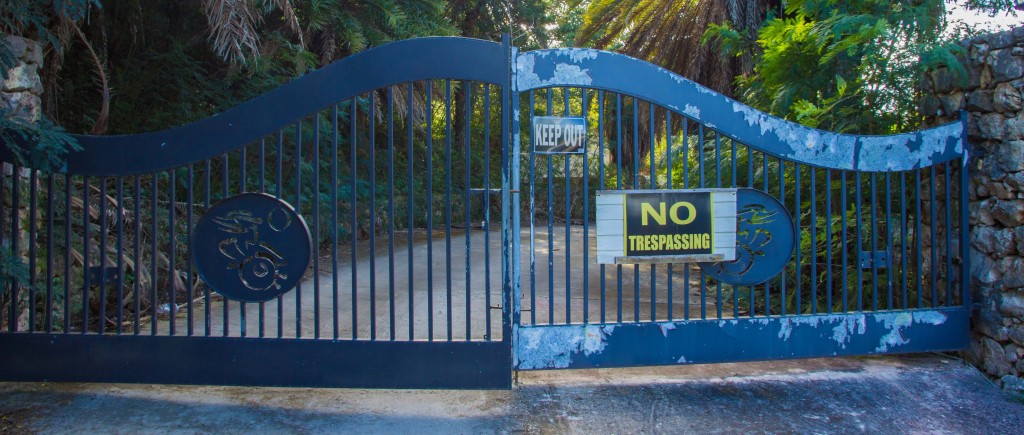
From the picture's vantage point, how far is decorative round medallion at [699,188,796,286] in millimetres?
4309

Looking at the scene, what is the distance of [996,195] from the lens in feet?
14.6

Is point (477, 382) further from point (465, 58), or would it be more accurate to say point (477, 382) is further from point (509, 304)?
point (465, 58)

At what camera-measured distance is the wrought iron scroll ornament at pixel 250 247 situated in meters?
4.00

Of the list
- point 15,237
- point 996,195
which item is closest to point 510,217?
point 15,237

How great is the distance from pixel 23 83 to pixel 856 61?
6105mm

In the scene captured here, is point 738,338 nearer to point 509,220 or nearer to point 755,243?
point 755,243

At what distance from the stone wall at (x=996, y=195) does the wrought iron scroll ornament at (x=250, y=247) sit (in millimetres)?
4177

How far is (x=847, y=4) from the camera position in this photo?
5.99 metres

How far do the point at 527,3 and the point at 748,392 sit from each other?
1359cm

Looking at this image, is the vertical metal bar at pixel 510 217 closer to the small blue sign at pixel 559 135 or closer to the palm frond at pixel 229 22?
the small blue sign at pixel 559 135

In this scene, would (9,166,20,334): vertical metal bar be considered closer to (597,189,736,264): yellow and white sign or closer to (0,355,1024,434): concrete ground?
(0,355,1024,434): concrete ground

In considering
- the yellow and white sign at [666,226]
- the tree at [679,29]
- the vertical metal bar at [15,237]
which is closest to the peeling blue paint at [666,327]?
the yellow and white sign at [666,226]

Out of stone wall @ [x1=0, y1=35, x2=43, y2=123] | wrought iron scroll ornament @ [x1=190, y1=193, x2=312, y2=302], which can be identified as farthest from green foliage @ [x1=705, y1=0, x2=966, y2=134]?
stone wall @ [x1=0, y1=35, x2=43, y2=123]

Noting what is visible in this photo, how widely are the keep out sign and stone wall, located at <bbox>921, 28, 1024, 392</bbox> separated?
6.00ft
